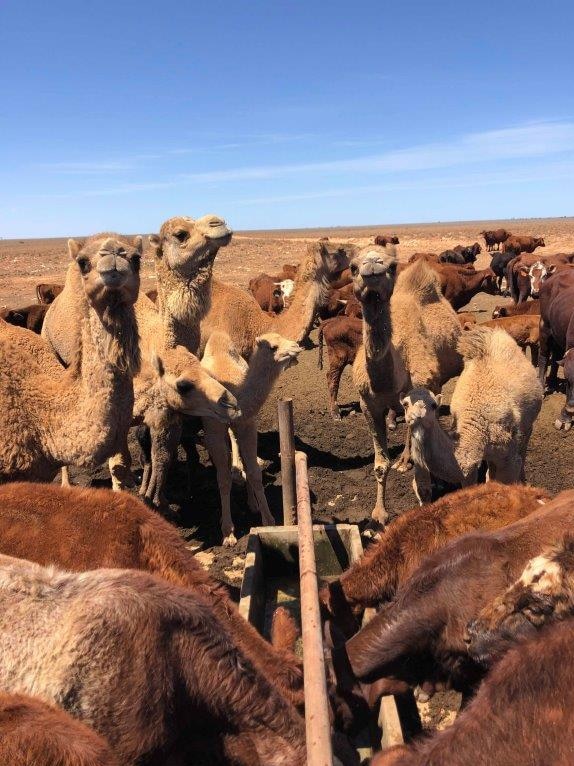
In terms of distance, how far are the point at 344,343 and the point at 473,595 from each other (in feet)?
29.7

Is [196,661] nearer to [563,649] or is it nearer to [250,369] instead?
[563,649]

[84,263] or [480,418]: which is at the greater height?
[84,263]

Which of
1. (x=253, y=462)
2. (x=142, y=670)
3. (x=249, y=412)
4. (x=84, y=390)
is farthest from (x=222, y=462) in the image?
(x=142, y=670)

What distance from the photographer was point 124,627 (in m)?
2.67

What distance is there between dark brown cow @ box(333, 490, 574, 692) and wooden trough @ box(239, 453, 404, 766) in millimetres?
315

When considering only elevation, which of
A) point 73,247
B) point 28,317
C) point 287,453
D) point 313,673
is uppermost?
point 73,247

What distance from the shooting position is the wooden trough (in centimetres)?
222

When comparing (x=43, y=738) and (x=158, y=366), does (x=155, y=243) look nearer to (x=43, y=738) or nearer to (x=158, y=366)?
(x=158, y=366)

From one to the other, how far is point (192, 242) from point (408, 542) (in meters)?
3.69

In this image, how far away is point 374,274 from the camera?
620 centimetres

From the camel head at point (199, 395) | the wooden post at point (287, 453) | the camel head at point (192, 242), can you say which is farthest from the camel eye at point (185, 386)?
the camel head at point (192, 242)

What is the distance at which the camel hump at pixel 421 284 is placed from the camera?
8914mm

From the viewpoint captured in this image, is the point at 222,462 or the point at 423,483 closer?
the point at 423,483

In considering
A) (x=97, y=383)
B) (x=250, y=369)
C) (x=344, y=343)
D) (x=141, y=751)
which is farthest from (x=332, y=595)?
(x=344, y=343)
